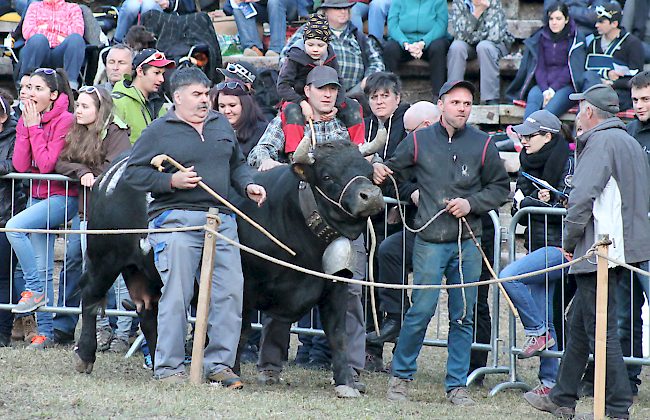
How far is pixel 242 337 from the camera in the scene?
564cm

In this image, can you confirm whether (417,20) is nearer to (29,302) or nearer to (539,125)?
(539,125)

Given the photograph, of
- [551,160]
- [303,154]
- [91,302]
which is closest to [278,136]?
[303,154]

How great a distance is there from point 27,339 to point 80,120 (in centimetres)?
198

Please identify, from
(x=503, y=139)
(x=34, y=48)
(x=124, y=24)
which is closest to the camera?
A: (x=503, y=139)

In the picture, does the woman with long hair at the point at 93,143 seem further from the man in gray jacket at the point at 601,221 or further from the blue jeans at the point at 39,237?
the man in gray jacket at the point at 601,221

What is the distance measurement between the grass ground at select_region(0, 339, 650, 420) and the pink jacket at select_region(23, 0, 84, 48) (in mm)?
6004

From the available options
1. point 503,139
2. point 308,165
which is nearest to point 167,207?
point 308,165

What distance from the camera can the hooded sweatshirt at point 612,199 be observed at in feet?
16.3

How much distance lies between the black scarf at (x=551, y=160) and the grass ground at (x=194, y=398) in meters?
1.71

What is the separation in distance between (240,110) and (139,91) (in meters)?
1.04

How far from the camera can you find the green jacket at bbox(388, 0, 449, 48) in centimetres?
1079

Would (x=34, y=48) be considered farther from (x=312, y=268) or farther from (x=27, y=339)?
(x=312, y=268)

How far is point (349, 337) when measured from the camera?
586cm

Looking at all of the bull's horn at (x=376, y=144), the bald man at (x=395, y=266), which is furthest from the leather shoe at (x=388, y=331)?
the bull's horn at (x=376, y=144)
